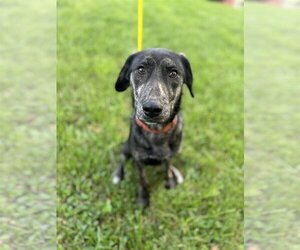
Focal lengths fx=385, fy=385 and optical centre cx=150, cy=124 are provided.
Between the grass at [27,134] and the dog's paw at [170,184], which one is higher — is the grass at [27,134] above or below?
above

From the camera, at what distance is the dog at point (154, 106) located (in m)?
2.47

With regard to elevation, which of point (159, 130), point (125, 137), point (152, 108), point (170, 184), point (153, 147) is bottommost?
point (170, 184)

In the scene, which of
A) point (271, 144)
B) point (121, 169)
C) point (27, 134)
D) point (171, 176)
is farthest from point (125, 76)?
point (271, 144)

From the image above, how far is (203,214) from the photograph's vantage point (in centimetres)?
321

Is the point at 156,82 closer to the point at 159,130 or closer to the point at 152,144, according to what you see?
the point at 159,130

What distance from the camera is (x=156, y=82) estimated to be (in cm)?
248

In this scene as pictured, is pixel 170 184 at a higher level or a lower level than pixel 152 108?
lower

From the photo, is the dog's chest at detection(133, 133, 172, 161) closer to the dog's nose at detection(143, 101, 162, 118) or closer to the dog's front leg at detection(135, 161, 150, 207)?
the dog's front leg at detection(135, 161, 150, 207)

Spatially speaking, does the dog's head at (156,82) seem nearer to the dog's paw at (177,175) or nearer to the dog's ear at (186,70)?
the dog's ear at (186,70)

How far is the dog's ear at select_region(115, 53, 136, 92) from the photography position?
277 cm

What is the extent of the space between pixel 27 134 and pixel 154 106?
1.79 m

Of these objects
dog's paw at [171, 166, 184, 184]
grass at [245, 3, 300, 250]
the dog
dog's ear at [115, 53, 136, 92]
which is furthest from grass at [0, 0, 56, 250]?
grass at [245, 3, 300, 250]

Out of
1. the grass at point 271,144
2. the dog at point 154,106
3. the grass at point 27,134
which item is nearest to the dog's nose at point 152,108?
the dog at point 154,106

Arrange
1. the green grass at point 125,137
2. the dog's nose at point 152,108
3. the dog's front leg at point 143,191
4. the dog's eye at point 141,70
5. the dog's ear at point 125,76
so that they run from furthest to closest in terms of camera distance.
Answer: the dog's front leg at point 143,191 → the green grass at point 125,137 → the dog's ear at point 125,76 → the dog's eye at point 141,70 → the dog's nose at point 152,108
